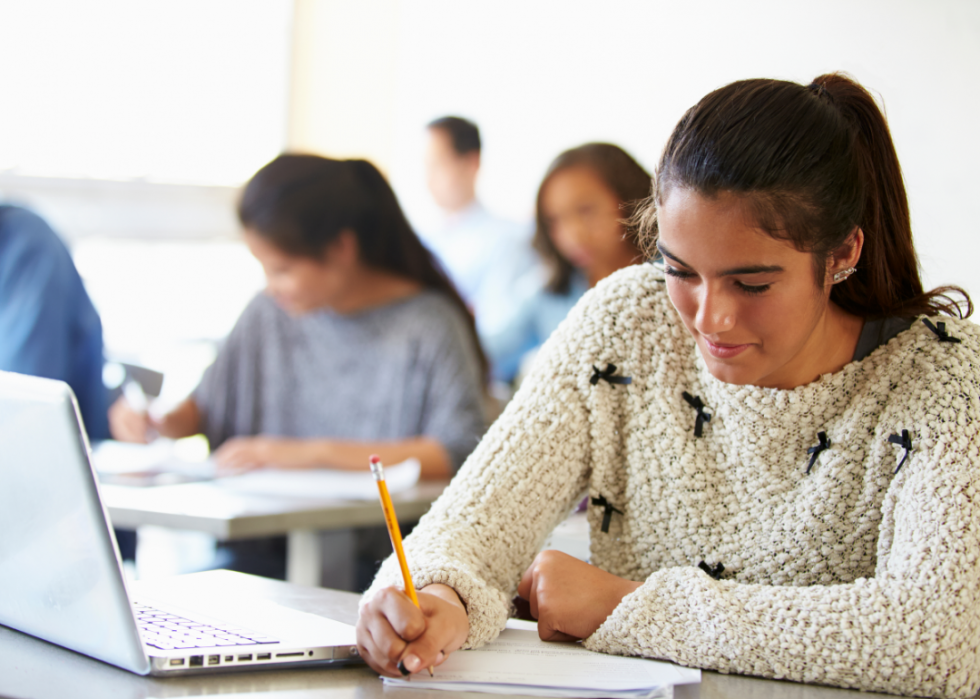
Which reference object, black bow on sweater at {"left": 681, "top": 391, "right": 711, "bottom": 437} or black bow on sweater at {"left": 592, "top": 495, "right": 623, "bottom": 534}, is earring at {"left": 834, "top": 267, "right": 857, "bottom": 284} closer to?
black bow on sweater at {"left": 681, "top": 391, "right": 711, "bottom": 437}

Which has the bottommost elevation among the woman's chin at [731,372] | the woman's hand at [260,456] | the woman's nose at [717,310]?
the woman's hand at [260,456]

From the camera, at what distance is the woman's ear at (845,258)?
998 millimetres

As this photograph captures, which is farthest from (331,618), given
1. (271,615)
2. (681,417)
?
(681,417)

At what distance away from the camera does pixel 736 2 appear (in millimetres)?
1974

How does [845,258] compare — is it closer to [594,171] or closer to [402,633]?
[402,633]

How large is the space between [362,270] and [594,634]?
5.25ft

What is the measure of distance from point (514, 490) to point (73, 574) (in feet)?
A: 1.63

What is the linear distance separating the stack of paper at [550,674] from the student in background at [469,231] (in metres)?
2.98

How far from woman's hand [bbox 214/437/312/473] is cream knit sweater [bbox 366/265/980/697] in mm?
974

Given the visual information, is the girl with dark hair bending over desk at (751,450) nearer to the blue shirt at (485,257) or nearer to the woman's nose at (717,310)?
the woman's nose at (717,310)

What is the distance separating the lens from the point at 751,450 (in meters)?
1.11

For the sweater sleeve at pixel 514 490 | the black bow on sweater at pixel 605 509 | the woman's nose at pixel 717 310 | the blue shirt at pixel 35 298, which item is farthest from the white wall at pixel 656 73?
the blue shirt at pixel 35 298

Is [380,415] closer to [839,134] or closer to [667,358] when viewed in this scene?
[667,358]

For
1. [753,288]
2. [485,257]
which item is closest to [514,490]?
[753,288]
